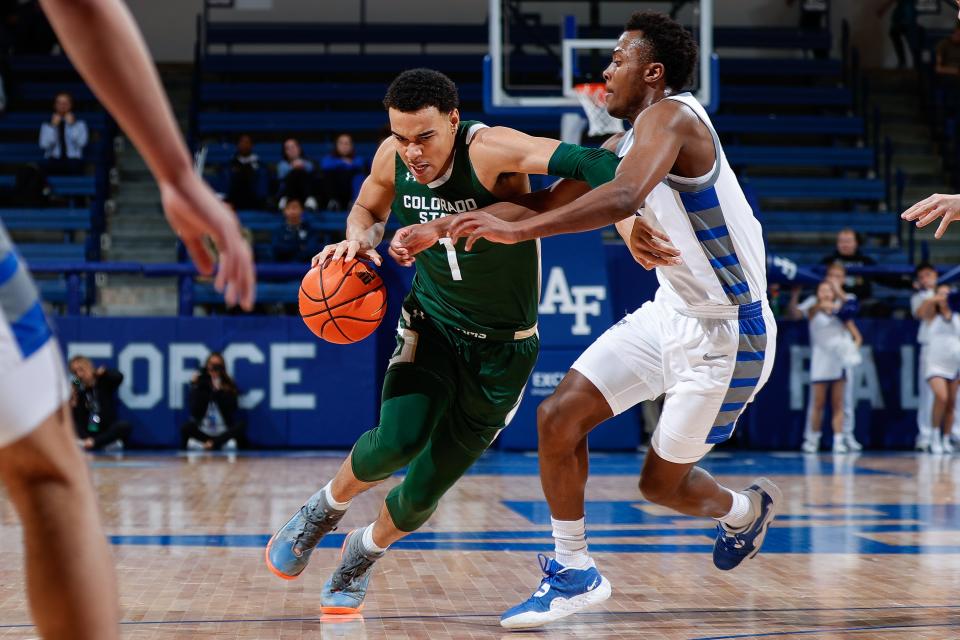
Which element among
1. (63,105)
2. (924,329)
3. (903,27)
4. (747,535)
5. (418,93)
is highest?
(903,27)

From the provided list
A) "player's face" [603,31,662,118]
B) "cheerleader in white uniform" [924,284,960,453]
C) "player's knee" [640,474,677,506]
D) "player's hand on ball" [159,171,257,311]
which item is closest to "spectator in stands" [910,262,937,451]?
"cheerleader in white uniform" [924,284,960,453]

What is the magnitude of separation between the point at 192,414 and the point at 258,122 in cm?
649

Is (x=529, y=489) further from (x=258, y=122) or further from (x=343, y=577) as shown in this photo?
(x=258, y=122)

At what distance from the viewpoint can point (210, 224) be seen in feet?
5.50

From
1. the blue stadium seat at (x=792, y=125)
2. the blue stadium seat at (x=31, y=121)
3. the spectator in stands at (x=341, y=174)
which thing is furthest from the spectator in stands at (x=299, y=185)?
the blue stadium seat at (x=792, y=125)

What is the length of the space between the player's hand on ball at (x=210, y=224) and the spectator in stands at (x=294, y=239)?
10952mm

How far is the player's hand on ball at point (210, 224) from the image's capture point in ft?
5.50

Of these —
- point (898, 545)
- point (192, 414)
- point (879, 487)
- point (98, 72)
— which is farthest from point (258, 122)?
point (98, 72)

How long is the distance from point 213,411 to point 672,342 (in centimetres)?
803

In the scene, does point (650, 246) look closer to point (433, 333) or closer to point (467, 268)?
point (467, 268)

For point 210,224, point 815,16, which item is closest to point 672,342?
point 210,224

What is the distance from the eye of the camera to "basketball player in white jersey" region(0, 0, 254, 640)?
1605 millimetres

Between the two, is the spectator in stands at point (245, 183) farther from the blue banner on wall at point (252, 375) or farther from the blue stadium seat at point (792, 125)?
the blue stadium seat at point (792, 125)

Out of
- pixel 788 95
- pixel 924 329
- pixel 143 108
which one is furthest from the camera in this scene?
pixel 788 95
